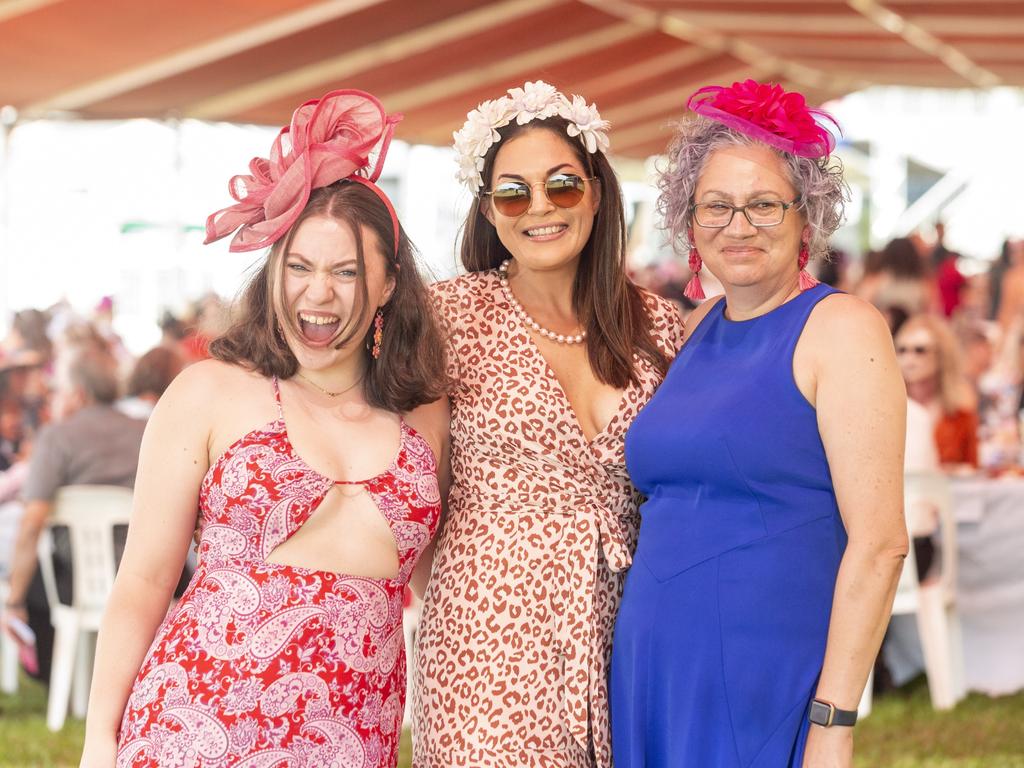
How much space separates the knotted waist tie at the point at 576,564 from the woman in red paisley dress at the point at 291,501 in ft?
0.76

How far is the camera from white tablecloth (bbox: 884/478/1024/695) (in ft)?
19.8

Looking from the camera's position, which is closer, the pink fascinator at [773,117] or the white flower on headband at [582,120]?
the pink fascinator at [773,117]

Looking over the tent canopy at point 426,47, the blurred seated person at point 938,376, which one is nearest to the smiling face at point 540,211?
the blurred seated person at point 938,376

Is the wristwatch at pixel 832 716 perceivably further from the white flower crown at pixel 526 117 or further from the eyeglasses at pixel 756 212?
the white flower crown at pixel 526 117

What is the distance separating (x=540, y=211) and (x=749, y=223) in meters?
0.41

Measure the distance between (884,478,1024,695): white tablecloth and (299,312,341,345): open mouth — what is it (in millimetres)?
4529

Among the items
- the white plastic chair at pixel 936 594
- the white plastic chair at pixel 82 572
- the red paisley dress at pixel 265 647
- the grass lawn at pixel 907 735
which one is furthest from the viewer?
the white plastic chair at pixel 936 594

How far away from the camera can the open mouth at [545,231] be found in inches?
98.9

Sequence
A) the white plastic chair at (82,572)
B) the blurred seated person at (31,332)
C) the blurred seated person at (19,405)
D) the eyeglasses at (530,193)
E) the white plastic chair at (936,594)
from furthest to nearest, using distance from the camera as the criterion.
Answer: the blurred seated person at (31,332) < the blurred seated person at (19,405) < the white plastic chair at (936,594) < the white plastic chair at (82,572) < the eyeglasses at (530,193)

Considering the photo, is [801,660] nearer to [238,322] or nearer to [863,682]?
[863,682]

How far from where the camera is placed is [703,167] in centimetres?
238

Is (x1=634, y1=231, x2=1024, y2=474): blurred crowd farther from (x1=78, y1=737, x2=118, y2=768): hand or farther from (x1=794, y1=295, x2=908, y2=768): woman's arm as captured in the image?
(x1=78, y1=737, x2=118, y2=768): hand

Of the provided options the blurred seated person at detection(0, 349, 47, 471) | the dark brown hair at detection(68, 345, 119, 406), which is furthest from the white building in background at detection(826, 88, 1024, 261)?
the dark brown hair at detection(68, 345, 119, 406)

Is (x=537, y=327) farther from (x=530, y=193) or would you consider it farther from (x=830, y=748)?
(x=830, y=748)
